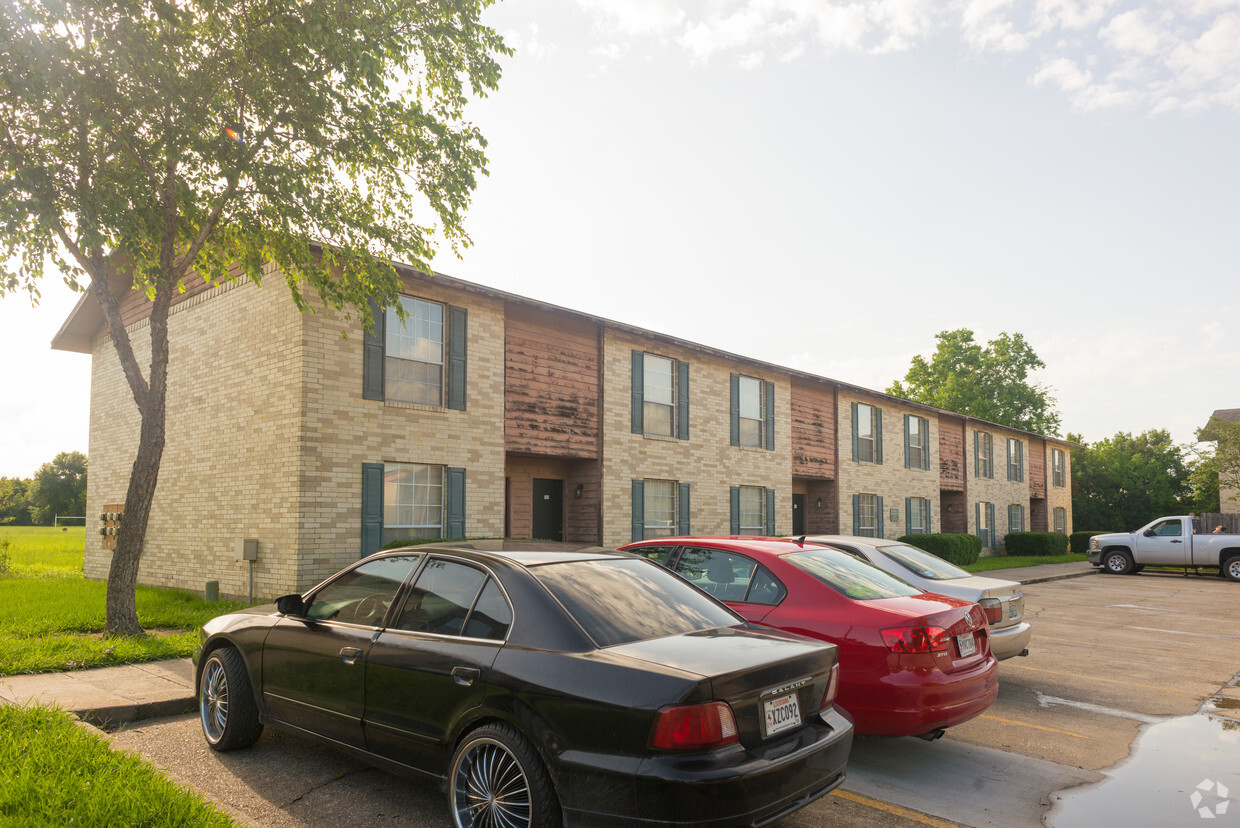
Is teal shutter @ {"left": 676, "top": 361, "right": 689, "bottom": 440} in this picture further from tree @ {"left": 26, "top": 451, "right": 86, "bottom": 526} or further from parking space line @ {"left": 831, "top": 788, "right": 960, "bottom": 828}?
tree @ {"left": 26, "top": 451, "right": 86, "bottom": 526}

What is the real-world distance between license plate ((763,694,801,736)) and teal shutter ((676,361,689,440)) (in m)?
15.4

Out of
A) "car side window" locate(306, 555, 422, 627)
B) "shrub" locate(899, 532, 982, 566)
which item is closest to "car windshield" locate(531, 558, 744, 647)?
"car side window" locate(306, 555, 422, 627)

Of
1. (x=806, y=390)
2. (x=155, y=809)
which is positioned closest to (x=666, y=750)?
(x=155, y=809)

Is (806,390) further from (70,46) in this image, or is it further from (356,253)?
(70,46)

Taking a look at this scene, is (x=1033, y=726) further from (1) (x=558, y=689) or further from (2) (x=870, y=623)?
(1) (x=558, y=689)

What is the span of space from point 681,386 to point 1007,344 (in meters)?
44.7

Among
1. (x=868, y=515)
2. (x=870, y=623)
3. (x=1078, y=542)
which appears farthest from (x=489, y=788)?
(x=1078, y=542)

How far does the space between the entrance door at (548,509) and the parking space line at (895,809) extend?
40.1 ft

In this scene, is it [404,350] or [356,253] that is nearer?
[356,253]

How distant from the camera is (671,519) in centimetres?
1877

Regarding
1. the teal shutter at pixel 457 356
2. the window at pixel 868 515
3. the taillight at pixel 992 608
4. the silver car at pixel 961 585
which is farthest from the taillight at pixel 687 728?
the window at pixel 868 515

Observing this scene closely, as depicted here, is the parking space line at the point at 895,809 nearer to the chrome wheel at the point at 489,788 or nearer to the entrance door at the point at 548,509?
the chrome wheel at the point at 489,788

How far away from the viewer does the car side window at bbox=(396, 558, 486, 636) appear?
4.22 meters

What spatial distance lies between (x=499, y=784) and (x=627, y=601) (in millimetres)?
1080
